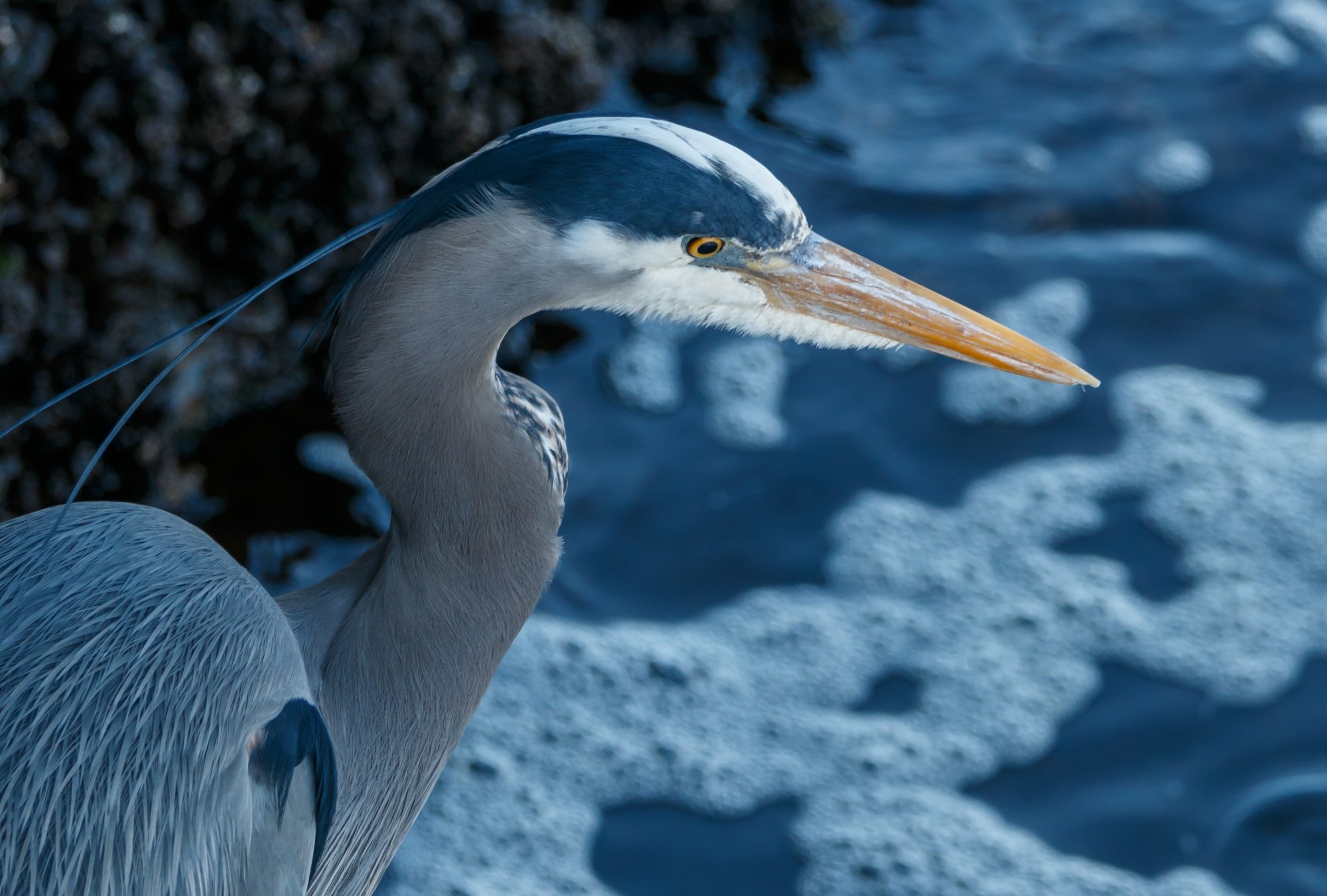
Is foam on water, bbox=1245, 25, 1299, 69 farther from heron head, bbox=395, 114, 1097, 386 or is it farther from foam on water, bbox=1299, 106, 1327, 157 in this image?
heron head, bbox=395, 114, 1097, 386

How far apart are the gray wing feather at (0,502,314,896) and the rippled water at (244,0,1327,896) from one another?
1.11m

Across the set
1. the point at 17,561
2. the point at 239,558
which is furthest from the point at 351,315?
the point at 239,558

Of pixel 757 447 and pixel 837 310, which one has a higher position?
pixel 837 310

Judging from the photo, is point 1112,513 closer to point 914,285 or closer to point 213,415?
point 914,285

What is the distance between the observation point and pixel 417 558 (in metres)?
1.96

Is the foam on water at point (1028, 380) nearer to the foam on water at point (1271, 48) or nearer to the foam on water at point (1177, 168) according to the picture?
the foam on water at point (1177, 168)

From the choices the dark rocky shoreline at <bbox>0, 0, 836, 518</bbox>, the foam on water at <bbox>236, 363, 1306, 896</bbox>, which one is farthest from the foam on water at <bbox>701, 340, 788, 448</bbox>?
the dark rocky shoreline at <bbox>0, 0, 836, 518</bbox>

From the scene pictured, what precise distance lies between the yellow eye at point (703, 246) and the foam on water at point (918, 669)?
145cm

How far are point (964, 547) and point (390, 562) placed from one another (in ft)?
5.91

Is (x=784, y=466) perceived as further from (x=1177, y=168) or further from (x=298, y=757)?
(x=298, y=757)

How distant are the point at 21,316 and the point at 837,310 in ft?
5.77

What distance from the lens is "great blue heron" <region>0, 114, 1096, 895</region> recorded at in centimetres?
169

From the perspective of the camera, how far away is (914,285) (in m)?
2.07

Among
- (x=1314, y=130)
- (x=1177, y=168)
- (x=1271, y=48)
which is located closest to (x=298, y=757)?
(x=1177, y=168)
